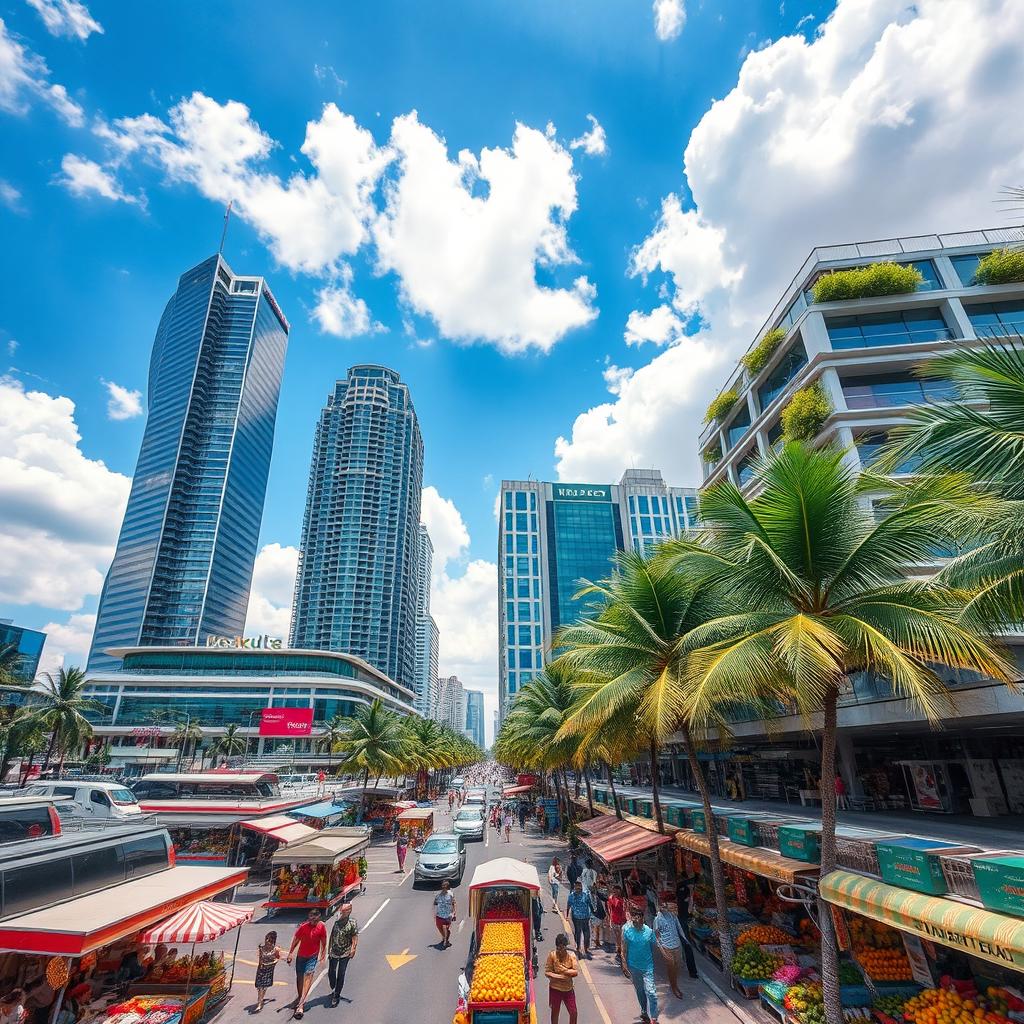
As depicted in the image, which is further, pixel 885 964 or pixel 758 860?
pixel 758 860

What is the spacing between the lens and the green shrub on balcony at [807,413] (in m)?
23.3

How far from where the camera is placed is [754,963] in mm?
11312

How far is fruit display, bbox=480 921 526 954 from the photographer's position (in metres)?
11.2

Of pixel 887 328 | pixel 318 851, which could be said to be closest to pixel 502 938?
pixel 318 851

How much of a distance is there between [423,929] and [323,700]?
81.6 meters

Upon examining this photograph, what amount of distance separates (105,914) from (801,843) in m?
13.4

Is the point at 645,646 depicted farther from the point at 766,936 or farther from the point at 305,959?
the point at 305,959

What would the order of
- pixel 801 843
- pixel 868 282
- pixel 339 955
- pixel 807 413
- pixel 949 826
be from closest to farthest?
pixel 801 843
pixel 339 955
pixel 949 826
pixel 807 413
pixel 868 282

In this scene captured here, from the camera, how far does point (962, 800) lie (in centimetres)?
1773

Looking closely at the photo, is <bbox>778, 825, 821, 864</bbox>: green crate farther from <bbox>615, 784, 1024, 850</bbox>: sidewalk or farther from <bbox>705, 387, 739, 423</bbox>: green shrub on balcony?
<bbox>705, 387, 739, 423</bbox>: green shrub on balcony

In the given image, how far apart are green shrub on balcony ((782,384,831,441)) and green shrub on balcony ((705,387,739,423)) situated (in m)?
9.18

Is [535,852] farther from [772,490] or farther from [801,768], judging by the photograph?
[772,490]

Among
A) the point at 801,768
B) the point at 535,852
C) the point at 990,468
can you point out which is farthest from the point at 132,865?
the point at 801,768

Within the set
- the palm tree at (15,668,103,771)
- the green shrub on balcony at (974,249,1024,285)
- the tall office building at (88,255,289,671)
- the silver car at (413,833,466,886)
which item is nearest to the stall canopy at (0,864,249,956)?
the silver car at (413,833,466,886)
